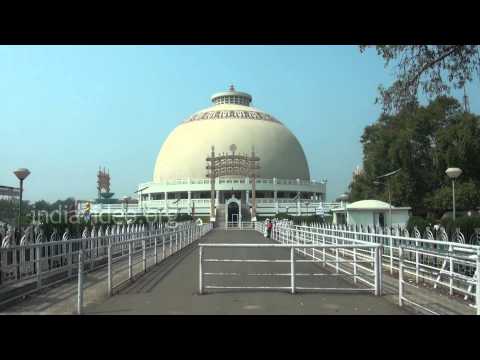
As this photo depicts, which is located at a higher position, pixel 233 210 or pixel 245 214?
pixel 233 210

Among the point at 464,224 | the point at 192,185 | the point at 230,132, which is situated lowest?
the point at 464,224

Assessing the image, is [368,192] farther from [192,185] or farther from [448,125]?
[192,185]

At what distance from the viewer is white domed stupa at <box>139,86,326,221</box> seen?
63438mm

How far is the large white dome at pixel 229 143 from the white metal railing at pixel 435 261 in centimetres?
5837

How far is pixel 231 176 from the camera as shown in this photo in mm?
67812

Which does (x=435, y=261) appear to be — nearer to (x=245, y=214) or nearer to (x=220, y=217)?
(x=220, y=217)

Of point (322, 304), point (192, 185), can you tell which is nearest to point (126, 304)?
point (322, 304)

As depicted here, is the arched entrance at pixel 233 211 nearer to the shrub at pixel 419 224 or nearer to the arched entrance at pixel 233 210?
the arched entrance at pixel 233 210

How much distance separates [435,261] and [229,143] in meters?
67.5

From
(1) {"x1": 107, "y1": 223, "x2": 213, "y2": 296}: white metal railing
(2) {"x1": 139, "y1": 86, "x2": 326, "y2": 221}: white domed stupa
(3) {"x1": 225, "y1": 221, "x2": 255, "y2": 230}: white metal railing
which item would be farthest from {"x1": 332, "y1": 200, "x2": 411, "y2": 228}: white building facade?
(2) {"x1": 139, "y1": 86, "x2": 326, "y2": 221}: white domed stupa

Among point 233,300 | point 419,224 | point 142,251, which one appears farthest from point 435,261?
point 142,251

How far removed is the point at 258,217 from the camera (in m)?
61.0

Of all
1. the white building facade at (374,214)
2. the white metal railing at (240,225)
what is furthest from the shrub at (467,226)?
the white metal railing at (240,225)
